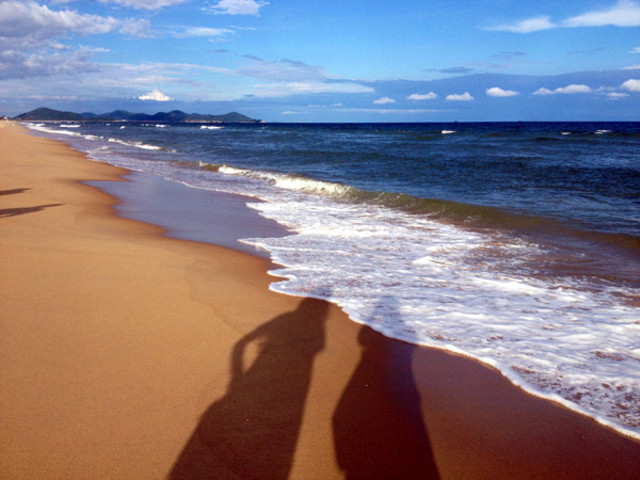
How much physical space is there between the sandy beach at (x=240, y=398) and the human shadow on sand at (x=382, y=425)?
0.03 feet

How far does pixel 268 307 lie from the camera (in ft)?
15.4

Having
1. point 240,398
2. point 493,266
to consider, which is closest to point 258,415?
point 240,398

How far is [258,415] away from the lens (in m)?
2.91

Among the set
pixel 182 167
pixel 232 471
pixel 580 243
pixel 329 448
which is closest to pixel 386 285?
pixel 329 448

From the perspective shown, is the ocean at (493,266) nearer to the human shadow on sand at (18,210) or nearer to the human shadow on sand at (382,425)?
the human shadow on sand at (382,425)

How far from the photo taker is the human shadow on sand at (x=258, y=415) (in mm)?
2469

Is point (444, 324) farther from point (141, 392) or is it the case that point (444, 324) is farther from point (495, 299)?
point (141, 392)

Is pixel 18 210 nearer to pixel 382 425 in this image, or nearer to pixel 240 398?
pixel 240 398

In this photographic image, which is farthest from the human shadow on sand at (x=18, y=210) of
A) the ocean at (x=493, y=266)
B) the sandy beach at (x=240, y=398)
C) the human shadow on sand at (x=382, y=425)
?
the human shadow on sand at (x=382, y=425)

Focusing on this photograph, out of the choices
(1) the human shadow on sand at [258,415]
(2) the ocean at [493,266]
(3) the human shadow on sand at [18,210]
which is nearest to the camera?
(1) the human shadow on sand at [258,415]

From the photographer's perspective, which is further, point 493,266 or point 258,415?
point 493,266

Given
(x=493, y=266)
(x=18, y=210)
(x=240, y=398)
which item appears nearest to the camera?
(x=240, y=398)

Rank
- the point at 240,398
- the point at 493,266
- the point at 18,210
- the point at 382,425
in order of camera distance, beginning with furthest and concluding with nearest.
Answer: the point at 18,210
the point at 493,266
the point at 240,398
the point at 382,425

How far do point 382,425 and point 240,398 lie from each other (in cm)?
94
